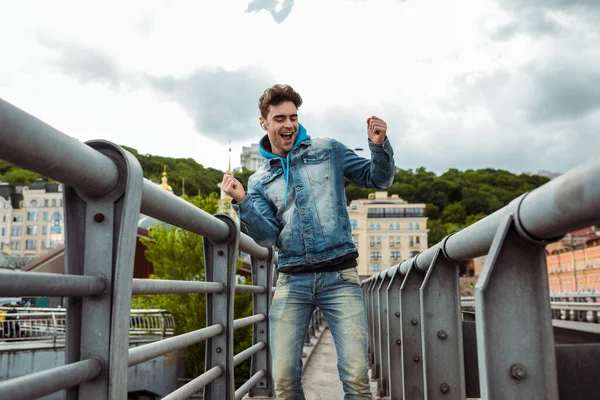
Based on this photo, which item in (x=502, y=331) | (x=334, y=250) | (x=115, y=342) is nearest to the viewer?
(x=502, y=331)

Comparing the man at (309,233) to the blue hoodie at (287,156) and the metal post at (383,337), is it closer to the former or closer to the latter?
the blue hoodie at (287,156)

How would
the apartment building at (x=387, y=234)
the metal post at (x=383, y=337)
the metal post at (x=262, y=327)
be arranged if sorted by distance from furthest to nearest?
1. the apartment building at (x=387, y=234)
2. the metal post at (x=383, y=337)
3. the metal post at (x=262, y=327)

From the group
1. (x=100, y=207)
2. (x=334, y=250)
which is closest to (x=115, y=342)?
(x=100, y=207)

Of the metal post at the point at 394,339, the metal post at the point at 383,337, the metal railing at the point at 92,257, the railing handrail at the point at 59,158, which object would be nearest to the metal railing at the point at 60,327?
the metal post at the point at 383,337

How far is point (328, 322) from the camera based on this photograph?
3135 mm

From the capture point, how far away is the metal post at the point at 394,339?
4.23m

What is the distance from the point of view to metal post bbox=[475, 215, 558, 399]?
1.32 metres

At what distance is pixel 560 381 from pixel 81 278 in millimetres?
1290

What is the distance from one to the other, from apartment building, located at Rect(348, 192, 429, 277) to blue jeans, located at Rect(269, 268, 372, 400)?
9256 cm

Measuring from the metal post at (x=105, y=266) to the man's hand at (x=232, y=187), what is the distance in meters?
1.15

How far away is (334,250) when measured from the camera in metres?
3.08

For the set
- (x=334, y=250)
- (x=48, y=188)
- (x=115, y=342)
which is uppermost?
(x=48, y=188)

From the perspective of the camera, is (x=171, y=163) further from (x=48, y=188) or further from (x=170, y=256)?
(x=170, y=256)

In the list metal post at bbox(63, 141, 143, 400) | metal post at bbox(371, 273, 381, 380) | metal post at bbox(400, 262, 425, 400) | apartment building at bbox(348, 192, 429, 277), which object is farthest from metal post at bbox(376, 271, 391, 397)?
apartment building at bbox(348, 192, 429, 277)
